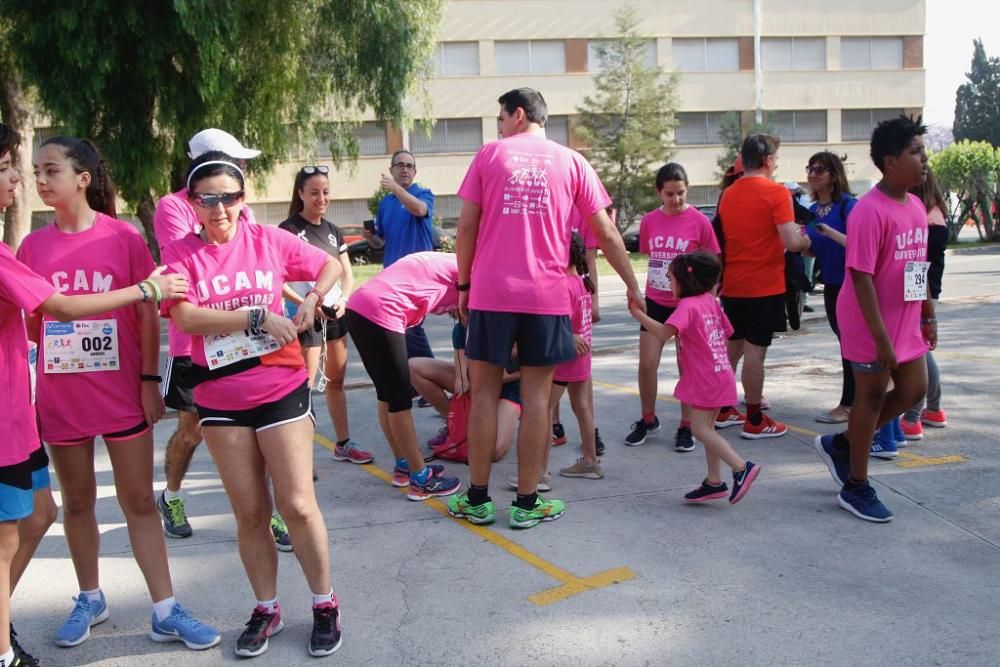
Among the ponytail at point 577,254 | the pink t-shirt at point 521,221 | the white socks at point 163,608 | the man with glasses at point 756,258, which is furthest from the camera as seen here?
the man with glasses at point 756,258

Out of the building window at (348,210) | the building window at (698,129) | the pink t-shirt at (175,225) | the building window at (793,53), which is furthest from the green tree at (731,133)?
the pink t-shirt at (175,225)

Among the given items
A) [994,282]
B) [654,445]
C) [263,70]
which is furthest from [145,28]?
[994,282]

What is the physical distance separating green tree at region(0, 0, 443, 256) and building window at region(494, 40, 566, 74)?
24932mm

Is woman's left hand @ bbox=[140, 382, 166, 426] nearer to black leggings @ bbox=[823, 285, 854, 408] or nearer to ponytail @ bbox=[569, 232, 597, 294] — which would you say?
ponytail @ bbox=[569, 232, 597, 294]

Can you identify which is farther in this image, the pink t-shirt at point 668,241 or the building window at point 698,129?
the building window at point 698,129

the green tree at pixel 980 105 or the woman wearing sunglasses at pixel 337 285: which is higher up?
the green tree at pixel 980 105

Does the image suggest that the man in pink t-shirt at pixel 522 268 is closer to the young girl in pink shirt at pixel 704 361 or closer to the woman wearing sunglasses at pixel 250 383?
the young girl in pink shirt at pixel 704 361

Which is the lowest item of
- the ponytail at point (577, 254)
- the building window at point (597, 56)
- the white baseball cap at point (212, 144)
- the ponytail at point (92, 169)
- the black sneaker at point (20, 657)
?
the black sneaker at point (20, 657)

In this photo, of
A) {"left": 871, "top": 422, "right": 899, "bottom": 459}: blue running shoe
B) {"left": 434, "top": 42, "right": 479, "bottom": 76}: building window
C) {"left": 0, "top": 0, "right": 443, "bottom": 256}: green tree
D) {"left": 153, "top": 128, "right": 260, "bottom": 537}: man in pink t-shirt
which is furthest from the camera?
{"left": 434, "top": 42, "right": 479, "bottom": 76}: building window

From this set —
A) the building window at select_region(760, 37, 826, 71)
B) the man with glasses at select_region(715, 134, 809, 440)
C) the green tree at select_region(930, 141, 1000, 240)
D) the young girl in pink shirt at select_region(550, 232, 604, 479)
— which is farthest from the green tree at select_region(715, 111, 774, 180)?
the young girl in pink shirt at select_region(550, 232, 604, 479)

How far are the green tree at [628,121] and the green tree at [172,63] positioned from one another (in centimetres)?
2174

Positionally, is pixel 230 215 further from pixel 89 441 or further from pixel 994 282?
pixel 994 282

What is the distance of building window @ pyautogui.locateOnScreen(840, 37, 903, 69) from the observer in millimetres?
45781

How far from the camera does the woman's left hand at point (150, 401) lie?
3498 millimetres
